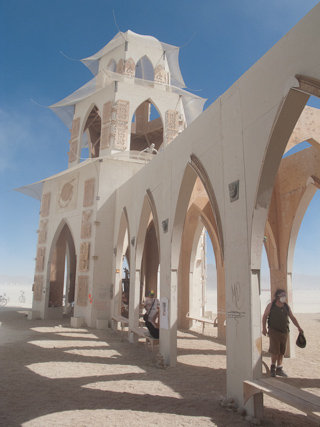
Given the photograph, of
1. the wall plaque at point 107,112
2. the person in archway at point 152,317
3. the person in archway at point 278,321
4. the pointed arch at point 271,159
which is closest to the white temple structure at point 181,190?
the pointed arch at point 271,159

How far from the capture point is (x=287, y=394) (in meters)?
3.48

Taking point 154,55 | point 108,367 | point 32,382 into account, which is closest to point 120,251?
point 108,367

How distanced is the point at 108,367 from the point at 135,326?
2.71m

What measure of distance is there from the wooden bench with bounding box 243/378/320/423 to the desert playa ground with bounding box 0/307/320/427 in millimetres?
396

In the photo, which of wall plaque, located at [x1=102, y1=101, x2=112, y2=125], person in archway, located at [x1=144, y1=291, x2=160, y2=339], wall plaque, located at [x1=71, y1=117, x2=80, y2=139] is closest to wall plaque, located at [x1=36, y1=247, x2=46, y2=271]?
wall plaque, located at [x1=71, y1=117, x2=80, y2=139]

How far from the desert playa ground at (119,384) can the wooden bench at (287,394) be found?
0.40 metres

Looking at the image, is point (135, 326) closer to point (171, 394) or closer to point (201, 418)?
point (171, 394)

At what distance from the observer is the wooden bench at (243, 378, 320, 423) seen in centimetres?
319

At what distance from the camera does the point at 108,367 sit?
662 centimetres

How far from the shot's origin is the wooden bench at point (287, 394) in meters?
3.19

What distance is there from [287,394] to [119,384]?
2894 mm

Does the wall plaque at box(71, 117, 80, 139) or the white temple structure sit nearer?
the white temple structure

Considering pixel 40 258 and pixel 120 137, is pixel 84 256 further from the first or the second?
pixel 120 137

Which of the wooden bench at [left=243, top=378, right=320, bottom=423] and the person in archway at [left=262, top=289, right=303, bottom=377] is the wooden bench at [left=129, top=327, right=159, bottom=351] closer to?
the person in archway at [left=262, top=289, right=303, bottom=377]
